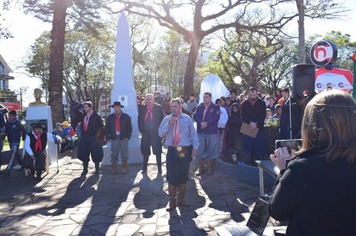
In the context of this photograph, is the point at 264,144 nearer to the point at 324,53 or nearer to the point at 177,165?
the point at 324,53

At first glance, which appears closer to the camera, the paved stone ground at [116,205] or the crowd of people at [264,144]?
the crowd of people at [264,144]

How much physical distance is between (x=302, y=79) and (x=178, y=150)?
2.89 m

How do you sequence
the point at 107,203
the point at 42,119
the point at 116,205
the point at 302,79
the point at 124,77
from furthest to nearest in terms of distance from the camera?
the point at 124,77
the point at 42,119
the point at 302,79
the point at 107,203
the point at 116,205

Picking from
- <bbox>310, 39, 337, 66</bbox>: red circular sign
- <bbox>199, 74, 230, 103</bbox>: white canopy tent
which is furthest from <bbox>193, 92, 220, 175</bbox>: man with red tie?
<bbox>199, 74, 230, 103</bbox>: white canopy tent

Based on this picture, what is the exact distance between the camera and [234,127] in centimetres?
806

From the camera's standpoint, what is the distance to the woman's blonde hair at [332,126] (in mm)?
1562

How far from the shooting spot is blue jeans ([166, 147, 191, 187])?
5352mm

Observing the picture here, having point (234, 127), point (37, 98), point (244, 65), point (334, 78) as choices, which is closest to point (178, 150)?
point (234, 127)

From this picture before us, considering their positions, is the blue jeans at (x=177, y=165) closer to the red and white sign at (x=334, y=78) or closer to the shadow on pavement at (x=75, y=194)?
the shadow on pavement at (x=75, y=194)

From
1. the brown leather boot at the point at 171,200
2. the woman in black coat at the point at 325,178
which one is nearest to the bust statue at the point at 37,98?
the brown leather boot at the point at 171,200

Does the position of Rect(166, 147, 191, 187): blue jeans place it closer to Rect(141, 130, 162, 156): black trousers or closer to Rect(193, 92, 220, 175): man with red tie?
Rect(193, 92, 220, 175): man with red tie

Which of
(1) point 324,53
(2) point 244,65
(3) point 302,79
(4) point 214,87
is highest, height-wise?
(2) point 244,65

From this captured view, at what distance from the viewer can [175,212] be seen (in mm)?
5168

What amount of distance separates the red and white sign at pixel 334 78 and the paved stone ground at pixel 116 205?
132 inches
